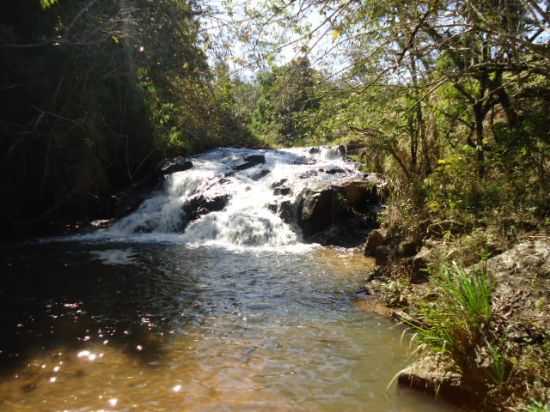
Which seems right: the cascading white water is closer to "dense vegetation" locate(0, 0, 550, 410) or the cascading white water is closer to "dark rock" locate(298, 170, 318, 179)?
"dark rock" locate(298, 170, 318, 179)

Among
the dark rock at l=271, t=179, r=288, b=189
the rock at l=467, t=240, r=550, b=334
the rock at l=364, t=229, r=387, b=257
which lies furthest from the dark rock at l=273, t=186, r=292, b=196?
the rock at l=467, t=240, r=550, b=334

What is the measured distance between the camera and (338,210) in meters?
10.6

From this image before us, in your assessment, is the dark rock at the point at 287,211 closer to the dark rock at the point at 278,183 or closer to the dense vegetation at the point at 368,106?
the dark rock at the point at 278,183

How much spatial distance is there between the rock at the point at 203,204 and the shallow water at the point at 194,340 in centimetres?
416

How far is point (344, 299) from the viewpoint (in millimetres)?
6090

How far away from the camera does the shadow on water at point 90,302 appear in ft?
15.1

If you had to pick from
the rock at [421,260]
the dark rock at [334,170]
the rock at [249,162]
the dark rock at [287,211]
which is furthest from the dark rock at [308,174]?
the rock at [421,260]

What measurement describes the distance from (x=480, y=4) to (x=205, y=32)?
23.8 ft

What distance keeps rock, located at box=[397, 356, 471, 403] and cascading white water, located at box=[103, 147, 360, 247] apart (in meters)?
6.68

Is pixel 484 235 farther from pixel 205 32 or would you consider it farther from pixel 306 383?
pixel 205 32

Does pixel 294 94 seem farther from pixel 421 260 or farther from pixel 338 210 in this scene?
pixel 338 210

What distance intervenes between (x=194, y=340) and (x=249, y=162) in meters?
10.9

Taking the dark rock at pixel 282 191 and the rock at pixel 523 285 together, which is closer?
the rock at pixel 523 285

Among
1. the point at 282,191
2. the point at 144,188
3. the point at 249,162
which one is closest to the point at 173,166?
the point at 144,188
